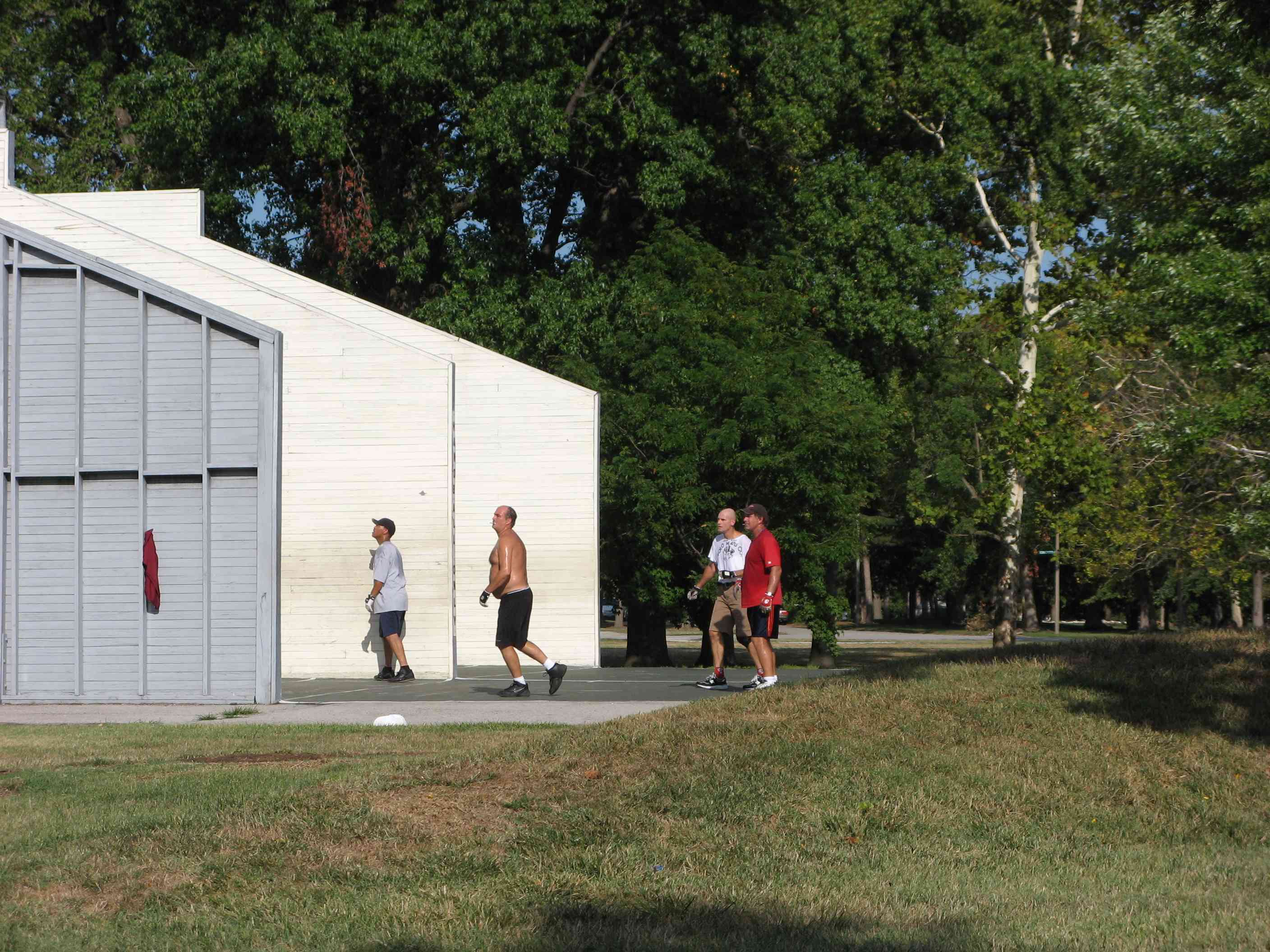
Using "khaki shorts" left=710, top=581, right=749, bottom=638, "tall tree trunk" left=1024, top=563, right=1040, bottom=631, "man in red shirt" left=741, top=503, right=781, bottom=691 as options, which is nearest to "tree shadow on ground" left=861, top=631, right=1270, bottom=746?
"man in red shirt" left=741, top=503, right=781, bottom=691

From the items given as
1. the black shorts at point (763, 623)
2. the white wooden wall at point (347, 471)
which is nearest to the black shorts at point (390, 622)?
the white wooden wall at point (347, 471)

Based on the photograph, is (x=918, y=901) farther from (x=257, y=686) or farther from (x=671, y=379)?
(x=671, y=379)

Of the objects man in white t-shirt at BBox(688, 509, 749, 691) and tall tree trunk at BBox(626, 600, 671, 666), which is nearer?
man in white t-shirt at BBox(688, 509, 749, 691)

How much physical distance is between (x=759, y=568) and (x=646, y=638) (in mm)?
10915

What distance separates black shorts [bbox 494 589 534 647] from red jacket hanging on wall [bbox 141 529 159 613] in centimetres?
348

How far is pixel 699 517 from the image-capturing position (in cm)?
2388

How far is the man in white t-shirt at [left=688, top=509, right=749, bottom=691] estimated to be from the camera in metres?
15.2

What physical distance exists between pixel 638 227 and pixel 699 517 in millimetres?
7849

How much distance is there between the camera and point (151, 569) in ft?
49.2

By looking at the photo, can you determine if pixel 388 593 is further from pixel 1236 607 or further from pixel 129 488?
pixel 1236 607

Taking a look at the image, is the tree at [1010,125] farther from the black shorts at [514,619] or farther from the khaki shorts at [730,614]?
the black shorts at [514,619]

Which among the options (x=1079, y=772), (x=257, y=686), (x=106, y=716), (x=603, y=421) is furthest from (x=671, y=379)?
(x=1079, y=772)

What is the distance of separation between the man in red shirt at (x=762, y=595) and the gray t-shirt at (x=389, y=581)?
4.68 m

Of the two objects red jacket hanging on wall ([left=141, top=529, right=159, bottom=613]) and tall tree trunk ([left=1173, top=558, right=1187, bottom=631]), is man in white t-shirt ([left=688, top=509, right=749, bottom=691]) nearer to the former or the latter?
red jacket hanging on wall ([left=141, top=529, right=159, bottom=613])
